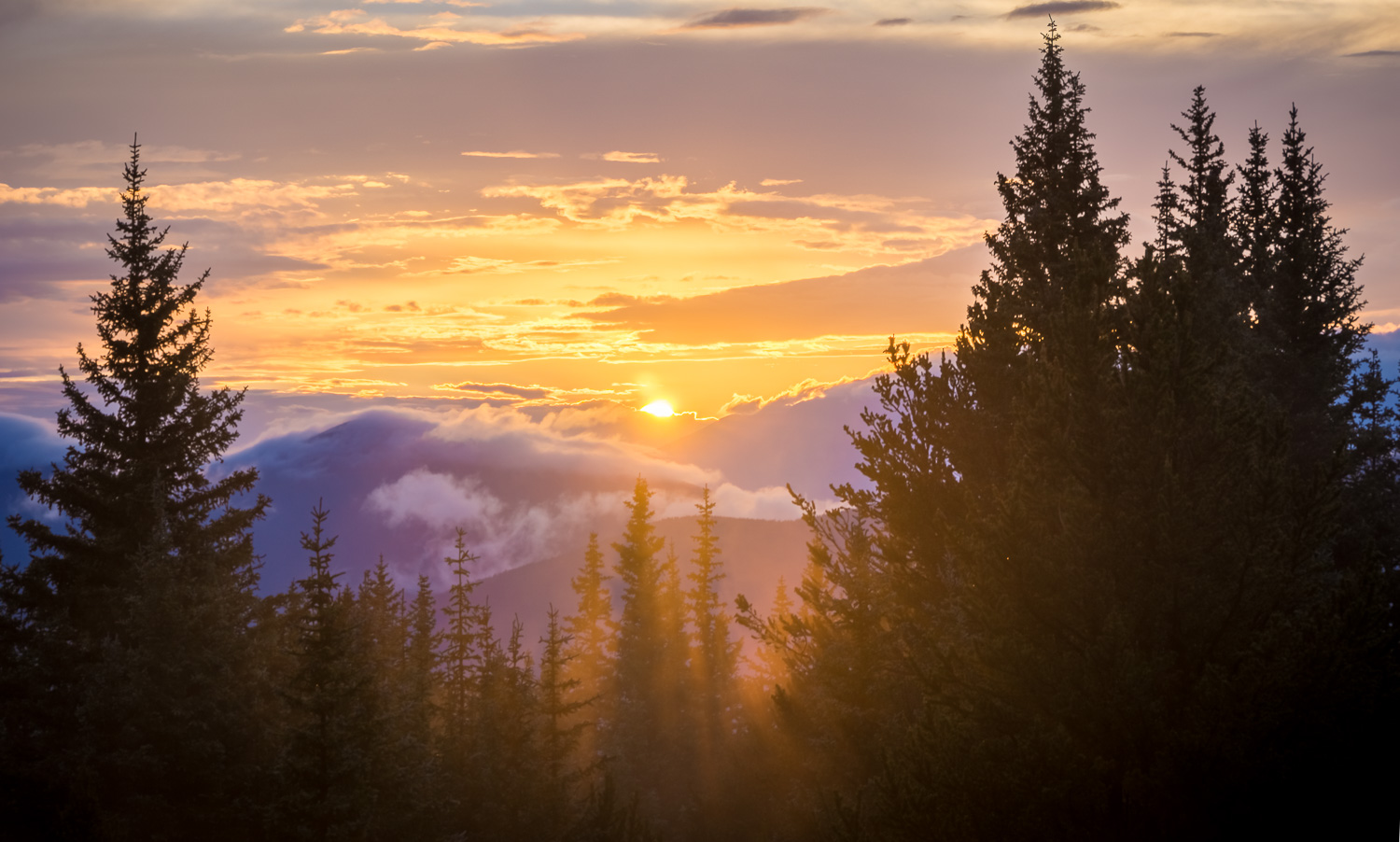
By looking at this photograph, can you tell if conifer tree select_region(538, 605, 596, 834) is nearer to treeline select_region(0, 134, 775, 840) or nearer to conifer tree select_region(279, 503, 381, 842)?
treeline select_region(0, 134, 775, 840)

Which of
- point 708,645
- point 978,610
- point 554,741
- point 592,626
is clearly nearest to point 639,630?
point 708,645

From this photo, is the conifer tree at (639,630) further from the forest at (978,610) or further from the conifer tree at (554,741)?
the conifer tree at (554,741)

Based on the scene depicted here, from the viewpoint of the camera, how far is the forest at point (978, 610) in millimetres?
10062

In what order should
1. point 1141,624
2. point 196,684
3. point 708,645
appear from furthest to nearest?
point 708,645, point 196,684, point 1141,624

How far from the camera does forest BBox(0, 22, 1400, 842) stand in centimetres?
1006

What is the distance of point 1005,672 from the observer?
1095cm

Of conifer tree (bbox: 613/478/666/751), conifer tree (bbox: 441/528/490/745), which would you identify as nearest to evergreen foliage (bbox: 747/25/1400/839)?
conifer tree (bbox: 441/528/490/745)

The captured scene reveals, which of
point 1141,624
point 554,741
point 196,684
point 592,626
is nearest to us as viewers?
point 1141,624

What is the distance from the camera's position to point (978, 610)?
11688 millimetres

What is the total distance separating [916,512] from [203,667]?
54.2 ft

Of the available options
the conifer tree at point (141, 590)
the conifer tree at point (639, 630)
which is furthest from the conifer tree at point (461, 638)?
the conifer tree at point (141, 590)

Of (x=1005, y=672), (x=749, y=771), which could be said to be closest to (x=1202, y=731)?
(x=1005, y=672)

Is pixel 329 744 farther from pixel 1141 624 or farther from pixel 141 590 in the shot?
pixel 1141 624

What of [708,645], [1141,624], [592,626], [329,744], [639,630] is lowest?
[708,645]
